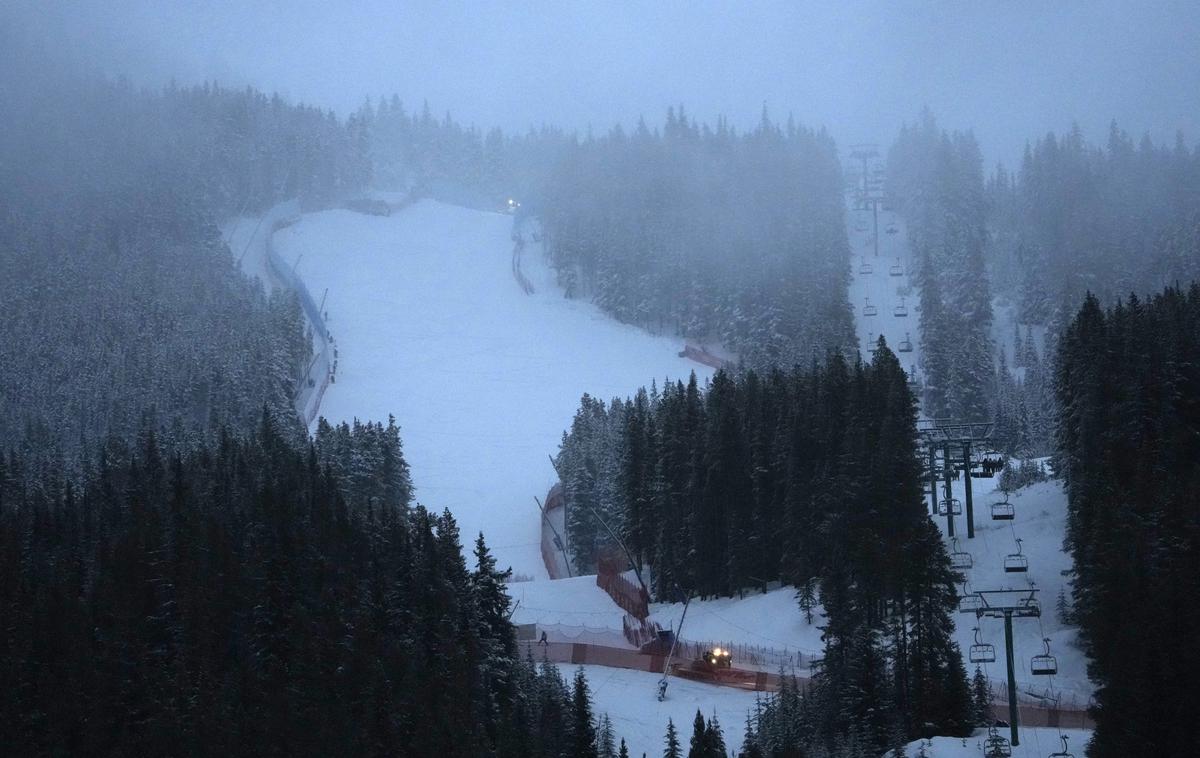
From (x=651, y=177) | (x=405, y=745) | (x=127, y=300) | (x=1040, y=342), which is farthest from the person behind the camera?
(x=651, y=177)

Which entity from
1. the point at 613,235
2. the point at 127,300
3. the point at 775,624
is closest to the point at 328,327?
the point at 127,300

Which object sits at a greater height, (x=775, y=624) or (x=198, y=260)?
(x=198, y=260)

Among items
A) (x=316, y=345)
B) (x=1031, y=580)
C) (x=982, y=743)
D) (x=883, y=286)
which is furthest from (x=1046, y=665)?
(x=883, y=286)

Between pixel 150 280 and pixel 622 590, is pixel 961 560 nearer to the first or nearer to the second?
pixel 622 590

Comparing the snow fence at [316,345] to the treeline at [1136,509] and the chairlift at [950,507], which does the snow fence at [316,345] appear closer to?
the chairlift at [950,507]

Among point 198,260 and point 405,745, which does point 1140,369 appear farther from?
point 198,260

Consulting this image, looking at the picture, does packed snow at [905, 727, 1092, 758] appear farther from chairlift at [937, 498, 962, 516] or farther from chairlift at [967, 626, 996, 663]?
chairlift at [937, 498, 962, 516]

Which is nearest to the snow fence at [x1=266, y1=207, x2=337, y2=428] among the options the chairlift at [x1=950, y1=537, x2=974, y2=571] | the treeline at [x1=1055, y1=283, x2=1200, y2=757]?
the chairlift at [x1=950, y1=537, x2=974, y2=571]
